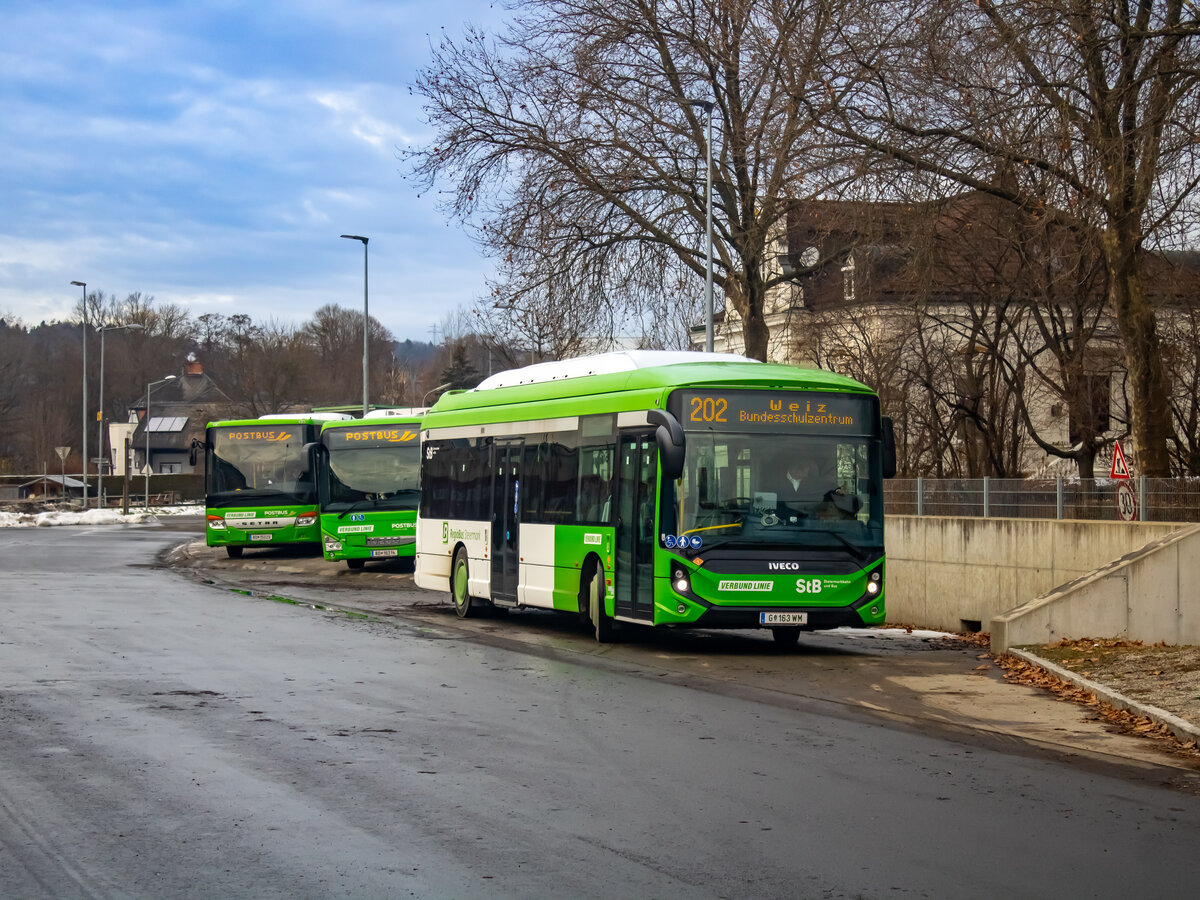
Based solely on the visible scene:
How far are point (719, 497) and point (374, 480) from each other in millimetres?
17449

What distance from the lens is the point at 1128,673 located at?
13.6 meters

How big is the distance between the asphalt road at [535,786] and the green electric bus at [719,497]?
90cm

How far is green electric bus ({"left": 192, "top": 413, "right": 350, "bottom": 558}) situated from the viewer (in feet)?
124

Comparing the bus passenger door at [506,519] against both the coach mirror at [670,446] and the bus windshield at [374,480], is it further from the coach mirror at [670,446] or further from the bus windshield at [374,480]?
the bus windshield at [374,480]

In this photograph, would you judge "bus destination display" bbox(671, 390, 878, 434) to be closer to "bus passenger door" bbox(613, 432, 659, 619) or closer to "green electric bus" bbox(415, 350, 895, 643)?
"green electric bus" bbox(415, 350, 895, 643)

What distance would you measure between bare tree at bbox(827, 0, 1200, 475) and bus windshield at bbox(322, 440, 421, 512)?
14.4 metres

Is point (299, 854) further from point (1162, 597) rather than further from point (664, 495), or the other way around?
point (1162, 597)

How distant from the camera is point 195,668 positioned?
13.9m

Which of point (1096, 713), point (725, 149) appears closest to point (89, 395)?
point (725, 149)

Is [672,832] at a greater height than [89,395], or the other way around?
[89,395]

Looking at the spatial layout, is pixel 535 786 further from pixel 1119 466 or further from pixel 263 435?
pixel 263 435

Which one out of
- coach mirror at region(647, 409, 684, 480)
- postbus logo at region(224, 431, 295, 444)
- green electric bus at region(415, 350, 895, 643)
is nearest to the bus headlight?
green electric bus at region(415, 350, 895, 643)

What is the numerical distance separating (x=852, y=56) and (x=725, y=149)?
10066 mm

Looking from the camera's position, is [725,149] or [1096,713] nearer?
[1096,713]
